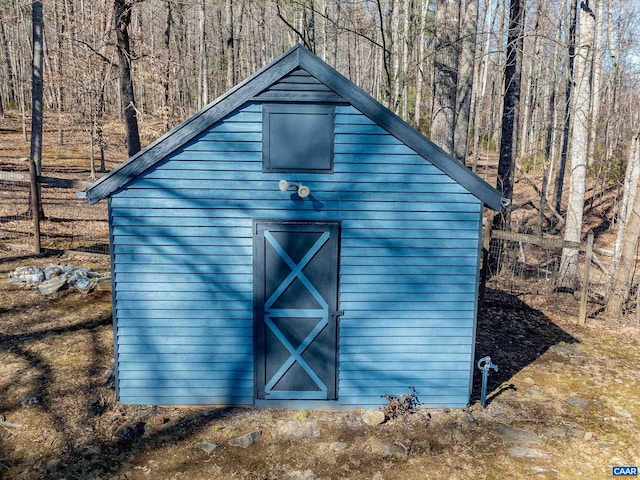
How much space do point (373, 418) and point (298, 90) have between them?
431cm

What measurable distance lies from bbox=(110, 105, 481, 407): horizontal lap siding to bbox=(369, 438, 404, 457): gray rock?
2.44ft

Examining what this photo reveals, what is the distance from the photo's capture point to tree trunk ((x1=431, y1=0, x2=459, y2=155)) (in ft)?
36.3

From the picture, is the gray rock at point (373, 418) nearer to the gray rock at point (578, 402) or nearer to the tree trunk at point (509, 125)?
the gray rock at point (578, 402)

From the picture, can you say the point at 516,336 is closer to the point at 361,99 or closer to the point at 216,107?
the point at 361,99

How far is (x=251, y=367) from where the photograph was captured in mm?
6918

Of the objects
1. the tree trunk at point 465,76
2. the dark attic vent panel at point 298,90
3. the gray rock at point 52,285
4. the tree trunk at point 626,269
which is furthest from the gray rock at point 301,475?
the tree trunk at point 465,76

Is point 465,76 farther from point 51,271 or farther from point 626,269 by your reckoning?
point 51,271

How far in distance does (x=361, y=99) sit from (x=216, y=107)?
1.79 metres

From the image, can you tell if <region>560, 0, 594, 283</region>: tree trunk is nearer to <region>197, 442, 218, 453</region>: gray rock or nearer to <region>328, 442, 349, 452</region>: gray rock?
<region>328, 442, 349, 452</region>: gray rock

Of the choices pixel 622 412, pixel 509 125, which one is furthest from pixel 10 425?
pixel 509 125

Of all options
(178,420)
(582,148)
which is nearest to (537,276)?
(582,148)

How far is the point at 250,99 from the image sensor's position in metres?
6.42

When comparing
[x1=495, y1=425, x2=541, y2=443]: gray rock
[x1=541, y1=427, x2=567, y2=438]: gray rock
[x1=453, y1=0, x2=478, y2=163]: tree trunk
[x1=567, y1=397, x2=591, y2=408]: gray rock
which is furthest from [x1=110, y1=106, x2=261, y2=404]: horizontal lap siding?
[x1=453, y1=0, x2=478, y2=163]: tree trunk

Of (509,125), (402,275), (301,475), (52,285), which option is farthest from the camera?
(509,125)
